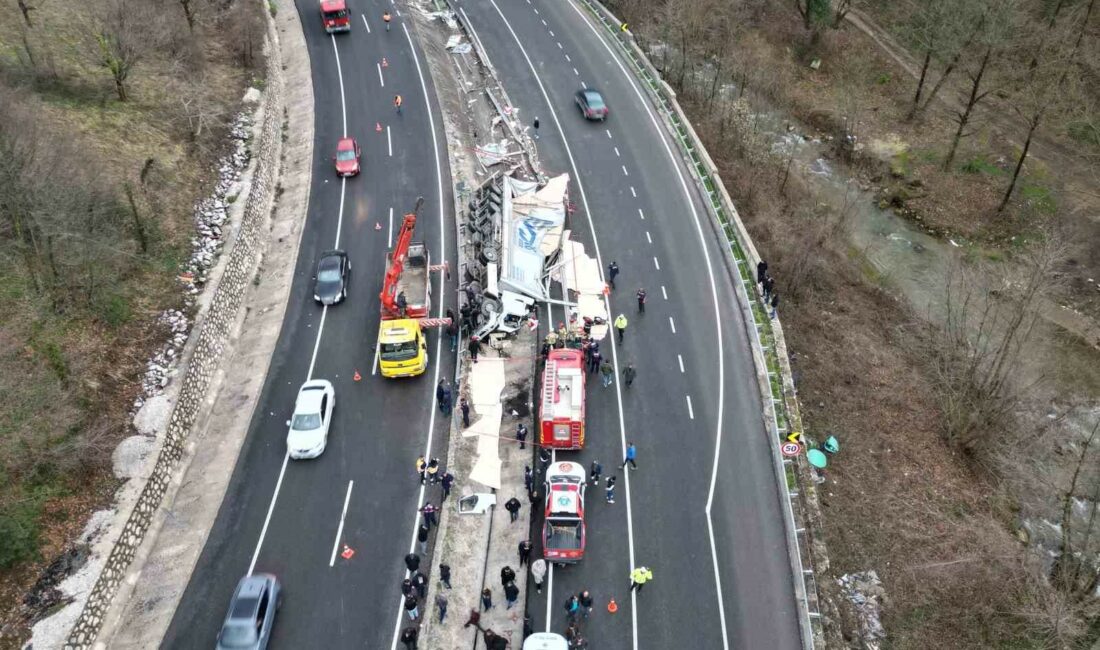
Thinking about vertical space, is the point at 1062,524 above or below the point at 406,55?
below

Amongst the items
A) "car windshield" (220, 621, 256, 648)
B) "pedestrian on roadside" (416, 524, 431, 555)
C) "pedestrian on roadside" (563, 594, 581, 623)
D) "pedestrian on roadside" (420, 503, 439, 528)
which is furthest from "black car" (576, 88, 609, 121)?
"car windshield" (220, 621, 256, 648)

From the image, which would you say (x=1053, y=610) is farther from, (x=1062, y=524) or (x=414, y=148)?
(x=414, y=148)

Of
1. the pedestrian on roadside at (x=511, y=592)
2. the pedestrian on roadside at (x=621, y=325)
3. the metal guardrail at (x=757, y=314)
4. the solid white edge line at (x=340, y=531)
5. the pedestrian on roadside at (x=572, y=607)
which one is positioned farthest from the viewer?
the pedestrian on roadside at (x=621, y=325)

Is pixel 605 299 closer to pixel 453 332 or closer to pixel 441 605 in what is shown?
pixel 453 332

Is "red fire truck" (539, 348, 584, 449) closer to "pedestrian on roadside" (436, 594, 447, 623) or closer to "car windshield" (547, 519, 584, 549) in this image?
"car windshield" (547, 519, 584, 549)

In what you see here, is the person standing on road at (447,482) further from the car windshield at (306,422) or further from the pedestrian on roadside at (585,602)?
the pedestrian on roadside at (585,602)

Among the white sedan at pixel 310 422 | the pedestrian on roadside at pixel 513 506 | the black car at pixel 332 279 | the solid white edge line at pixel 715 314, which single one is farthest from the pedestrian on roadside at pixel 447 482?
the black car at pixel 332 279

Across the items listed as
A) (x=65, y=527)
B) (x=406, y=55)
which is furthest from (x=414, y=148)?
(x=65, y=527)
